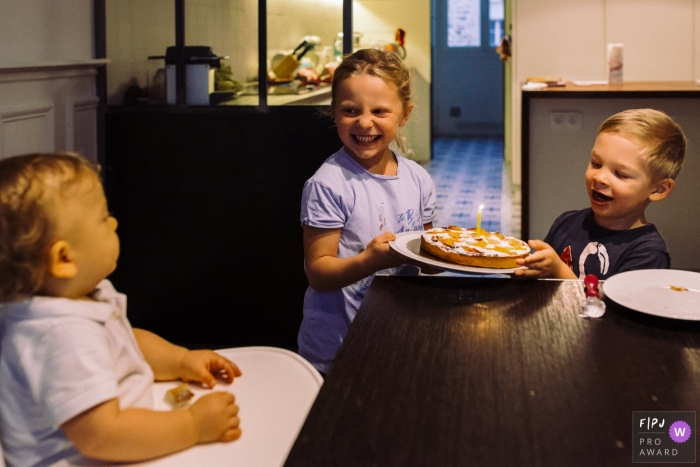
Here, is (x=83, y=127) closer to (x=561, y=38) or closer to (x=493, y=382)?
(x=493, y=382)

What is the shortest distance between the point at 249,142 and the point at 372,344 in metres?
1.83

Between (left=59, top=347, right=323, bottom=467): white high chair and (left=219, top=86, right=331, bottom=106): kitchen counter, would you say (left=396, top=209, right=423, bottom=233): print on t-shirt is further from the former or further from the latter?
(left=219, top=86, right=331, bottom=106): kitchen counter

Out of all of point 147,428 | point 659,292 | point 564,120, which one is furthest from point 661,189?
point 564,120

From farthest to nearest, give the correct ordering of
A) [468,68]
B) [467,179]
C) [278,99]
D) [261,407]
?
[468,68], [467,179], [278,99], [261,407]

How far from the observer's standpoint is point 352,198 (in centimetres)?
158

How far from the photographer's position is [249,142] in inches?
105

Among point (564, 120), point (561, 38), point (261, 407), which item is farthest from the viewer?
point (561, 38)

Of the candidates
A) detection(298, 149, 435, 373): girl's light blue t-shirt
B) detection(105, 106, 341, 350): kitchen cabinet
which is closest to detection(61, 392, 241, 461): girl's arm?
detection(298, 149, 435, 373): girl's light blue t-shirt

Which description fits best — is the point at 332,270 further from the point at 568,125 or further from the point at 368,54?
the point at 568,125

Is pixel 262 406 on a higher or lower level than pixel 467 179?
lower

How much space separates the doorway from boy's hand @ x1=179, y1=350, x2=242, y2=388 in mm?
9033

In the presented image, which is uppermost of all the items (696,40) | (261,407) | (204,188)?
(696,40)

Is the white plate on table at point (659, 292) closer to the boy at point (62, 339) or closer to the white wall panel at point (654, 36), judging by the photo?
the boy at point (62, 339)

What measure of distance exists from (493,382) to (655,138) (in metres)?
0.93
